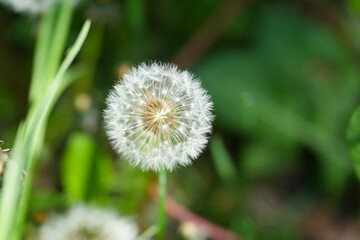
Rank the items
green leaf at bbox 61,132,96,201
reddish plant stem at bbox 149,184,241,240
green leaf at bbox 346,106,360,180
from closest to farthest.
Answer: green leaf at bbox 346,106,360,180 → green leaf at bbox 61,132,96,201 → reddish plant stem at bbox 149,184,241,240

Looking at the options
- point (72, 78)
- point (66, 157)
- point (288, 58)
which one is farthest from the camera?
point (288, 58)

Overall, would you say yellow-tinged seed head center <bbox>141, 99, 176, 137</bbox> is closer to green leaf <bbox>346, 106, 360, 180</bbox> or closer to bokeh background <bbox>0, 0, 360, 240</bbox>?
green leaf <bbox>346, 106, 360, 180</bbox>

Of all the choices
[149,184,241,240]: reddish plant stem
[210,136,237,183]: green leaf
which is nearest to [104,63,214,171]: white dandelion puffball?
[149,184,241,240]: reddish plant stem

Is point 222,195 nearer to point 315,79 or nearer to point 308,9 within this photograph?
point 315,79

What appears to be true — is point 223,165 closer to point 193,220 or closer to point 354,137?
point 193,220

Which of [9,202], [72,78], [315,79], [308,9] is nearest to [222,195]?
[315,79]

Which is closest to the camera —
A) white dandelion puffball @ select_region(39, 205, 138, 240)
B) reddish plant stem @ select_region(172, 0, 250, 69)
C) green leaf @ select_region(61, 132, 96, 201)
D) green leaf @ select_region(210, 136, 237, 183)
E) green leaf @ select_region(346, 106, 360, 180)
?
green leaf @ select_region(346, 106, 360, 180)
